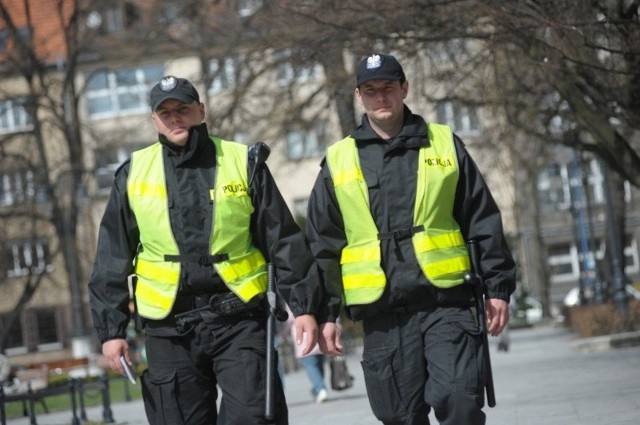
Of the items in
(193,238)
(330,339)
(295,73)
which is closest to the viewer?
(330,339)

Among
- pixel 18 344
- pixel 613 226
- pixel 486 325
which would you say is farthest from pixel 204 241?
pixel 18 344

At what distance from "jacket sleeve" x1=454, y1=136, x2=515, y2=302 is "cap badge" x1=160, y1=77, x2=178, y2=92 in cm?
132

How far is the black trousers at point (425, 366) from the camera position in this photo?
669cm

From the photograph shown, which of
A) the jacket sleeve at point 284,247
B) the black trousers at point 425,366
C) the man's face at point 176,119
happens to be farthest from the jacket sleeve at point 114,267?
the black trousers at point 425,366

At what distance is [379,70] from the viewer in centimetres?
710


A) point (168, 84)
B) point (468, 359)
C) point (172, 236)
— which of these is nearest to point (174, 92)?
point (168, 84)

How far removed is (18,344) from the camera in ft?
224

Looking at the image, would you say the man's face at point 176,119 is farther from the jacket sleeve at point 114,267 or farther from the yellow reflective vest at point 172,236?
the jacket sleeve at point 114,267

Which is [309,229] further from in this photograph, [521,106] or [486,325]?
[521,106]

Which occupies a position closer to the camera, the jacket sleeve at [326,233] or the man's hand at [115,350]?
the man's hand at [115,350]

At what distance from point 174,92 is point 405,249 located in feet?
4.11

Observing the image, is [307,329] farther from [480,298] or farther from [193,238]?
[480,298]

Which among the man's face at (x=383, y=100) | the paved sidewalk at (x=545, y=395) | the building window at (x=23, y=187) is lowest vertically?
the paved sidewalk at (x=545, y=395)

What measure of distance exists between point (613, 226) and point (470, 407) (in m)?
25.8
